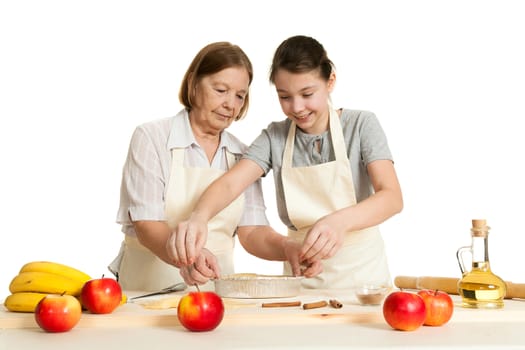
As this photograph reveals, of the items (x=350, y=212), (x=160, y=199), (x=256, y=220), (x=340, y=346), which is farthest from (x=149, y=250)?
(x=340, y=346)

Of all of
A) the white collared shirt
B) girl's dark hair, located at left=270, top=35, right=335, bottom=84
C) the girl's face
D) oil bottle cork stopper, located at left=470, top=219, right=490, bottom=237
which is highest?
girl's dark hair, located at left=270, top=35, right=335, bottom=84

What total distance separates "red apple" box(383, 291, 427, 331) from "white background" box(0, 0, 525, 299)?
9.10 feet

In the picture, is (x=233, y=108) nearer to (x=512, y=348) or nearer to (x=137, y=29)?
(x=512, y=348)

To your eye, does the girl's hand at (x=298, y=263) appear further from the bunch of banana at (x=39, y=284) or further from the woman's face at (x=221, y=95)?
the bunch of banana at (x=39, y=284)

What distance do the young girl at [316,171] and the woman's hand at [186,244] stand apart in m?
0.22

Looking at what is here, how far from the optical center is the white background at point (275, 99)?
14.1 ft

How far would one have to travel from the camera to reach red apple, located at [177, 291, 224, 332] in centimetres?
164

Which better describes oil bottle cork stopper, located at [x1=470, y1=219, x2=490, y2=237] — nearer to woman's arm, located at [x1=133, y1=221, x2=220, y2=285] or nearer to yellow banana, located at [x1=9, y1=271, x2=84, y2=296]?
woman's arm, located at [x1=133, y1=221, x2=220, y2=285]

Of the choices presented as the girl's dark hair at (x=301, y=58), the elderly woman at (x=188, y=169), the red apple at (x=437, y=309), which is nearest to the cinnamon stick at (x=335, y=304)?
the red apple at (x=437, y=309)

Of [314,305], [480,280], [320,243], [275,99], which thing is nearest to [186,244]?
[320,243]

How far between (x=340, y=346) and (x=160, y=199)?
1.39m

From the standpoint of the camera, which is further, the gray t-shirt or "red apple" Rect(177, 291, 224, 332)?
the gray t-shirt

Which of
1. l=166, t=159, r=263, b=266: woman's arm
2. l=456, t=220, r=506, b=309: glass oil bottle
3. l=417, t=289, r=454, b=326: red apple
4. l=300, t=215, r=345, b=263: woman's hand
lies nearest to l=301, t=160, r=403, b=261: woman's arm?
l=300, t=215, r=345, b=263: woman's hand

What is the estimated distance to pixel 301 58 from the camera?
8.54 feet
